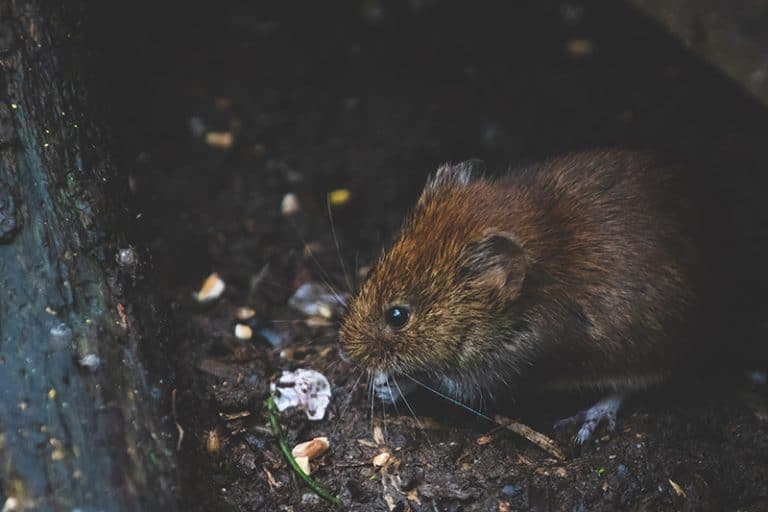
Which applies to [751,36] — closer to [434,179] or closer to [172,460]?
[434,179]

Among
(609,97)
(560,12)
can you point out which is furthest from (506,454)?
(560,12)

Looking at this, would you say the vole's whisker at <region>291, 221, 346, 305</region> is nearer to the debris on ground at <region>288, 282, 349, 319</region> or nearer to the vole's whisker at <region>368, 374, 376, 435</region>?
the debris on ground at <region>288, 282, 349, 319</region>

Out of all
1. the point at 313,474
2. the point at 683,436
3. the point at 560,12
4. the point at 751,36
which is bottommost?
the point at 313,474

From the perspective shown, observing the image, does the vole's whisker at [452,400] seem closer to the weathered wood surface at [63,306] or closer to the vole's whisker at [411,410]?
the vole's whisker at [411,410]

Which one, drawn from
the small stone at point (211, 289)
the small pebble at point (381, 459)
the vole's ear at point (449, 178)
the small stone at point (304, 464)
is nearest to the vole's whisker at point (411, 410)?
the small pebble at point (381, 459)

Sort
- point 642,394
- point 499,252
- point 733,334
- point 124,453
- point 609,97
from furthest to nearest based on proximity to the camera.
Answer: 1. point 609,97
2. point 733,334
3. point 642,394
4. point 499,252
5. point 124,453

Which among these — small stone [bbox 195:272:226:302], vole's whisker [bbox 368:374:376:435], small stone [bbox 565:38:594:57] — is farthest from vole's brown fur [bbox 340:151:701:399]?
small stone [bbox 565:38:594:57]
